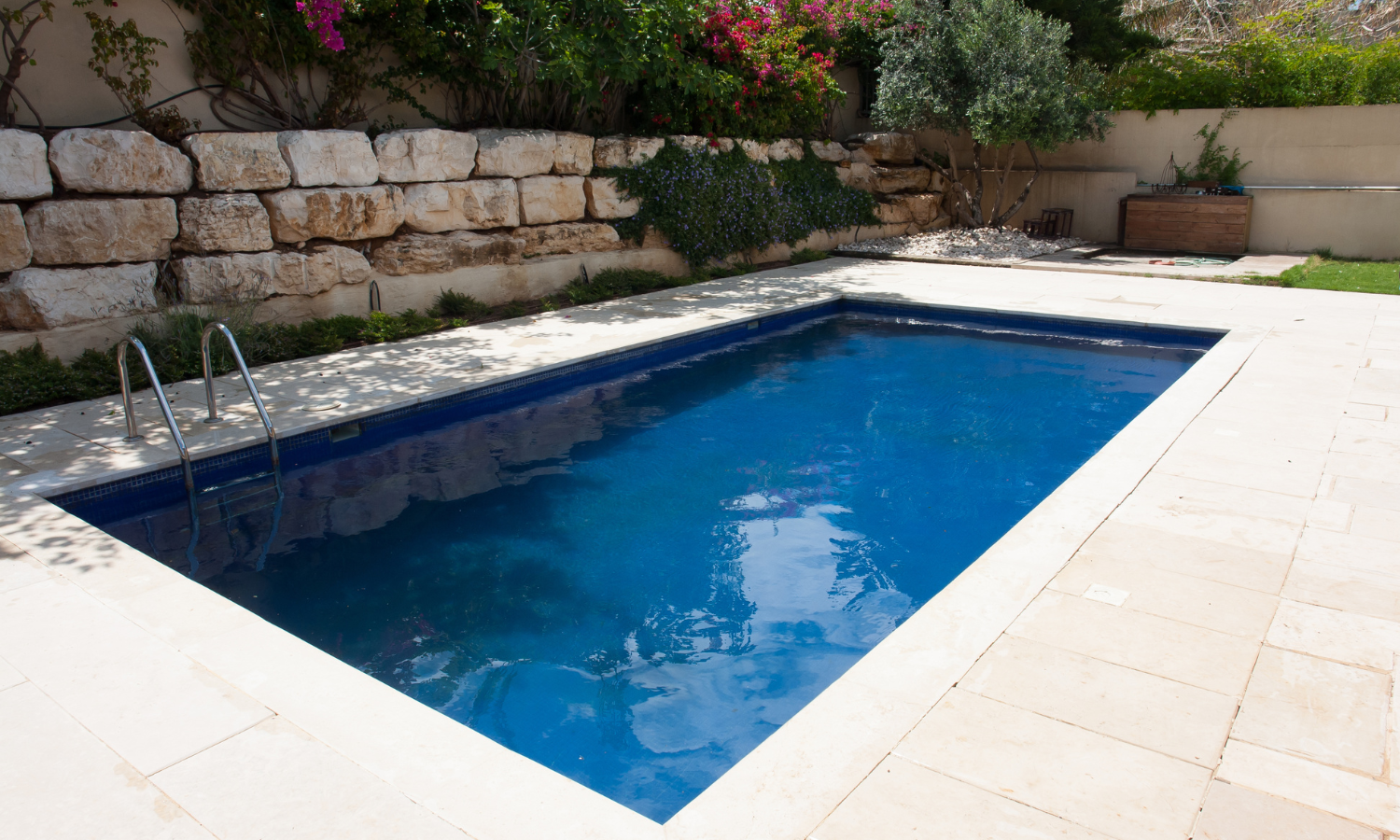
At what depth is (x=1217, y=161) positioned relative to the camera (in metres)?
11.2

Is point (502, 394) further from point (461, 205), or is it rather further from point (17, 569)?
point (17, 569)

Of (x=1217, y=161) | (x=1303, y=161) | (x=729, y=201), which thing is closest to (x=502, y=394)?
(x=729, y=201)

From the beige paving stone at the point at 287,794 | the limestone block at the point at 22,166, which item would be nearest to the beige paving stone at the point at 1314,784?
the beige paving stone at the point at 287,794

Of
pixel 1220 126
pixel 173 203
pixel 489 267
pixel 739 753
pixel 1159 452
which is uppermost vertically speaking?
pixel 1220 126

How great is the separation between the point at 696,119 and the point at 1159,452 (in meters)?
6.85

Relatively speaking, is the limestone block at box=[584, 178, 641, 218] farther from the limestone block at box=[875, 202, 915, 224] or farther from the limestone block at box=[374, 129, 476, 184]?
the limestone block at box=[875, 202, 915, 224]

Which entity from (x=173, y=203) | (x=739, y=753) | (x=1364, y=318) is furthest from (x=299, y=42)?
(x=1364, y=318)

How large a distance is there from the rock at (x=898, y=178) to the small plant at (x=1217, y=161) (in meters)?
3.44

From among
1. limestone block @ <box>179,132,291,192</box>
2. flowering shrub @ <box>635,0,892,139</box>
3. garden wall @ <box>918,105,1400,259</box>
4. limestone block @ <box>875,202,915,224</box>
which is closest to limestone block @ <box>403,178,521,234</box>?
limestone block @ <box>179,132,291,192</box>

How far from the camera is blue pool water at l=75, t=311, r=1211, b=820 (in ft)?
9.57

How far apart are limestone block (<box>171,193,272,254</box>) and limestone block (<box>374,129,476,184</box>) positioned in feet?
3.59

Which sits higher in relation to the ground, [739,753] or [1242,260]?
[1242,260]

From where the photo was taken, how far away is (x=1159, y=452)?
4184 mm

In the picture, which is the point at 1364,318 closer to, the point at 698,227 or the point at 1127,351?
the point at 1127,351
